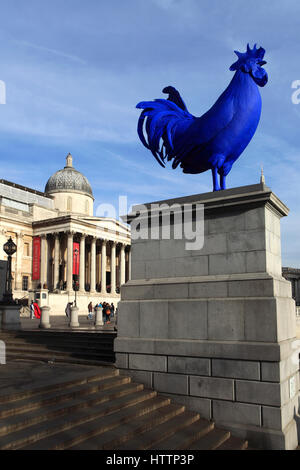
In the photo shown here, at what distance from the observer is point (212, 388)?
27.3ft

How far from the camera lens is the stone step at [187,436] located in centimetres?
677

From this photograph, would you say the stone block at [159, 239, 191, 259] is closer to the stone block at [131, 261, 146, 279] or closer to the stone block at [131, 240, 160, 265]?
the stone block at [131, 240, 160, 265]

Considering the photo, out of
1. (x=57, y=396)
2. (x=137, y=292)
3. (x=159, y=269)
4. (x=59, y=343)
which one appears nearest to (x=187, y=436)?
(x=57, y=396)

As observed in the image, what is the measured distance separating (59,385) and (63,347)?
4.82 m

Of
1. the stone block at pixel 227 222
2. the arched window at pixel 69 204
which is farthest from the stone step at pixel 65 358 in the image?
the arched window at pixel 69 204

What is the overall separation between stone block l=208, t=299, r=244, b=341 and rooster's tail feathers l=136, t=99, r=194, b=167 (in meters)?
4.08

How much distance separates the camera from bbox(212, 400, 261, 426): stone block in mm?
7757

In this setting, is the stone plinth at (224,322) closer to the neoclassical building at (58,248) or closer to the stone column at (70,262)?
the neoclassical building at (58,248)

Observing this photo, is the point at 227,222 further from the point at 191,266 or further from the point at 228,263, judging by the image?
the point at 191,266

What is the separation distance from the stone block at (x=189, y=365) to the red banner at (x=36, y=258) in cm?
5389

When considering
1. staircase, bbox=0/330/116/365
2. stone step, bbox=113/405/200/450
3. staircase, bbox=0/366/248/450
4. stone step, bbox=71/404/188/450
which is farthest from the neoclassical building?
stone step, bbox=113/405/200/450
